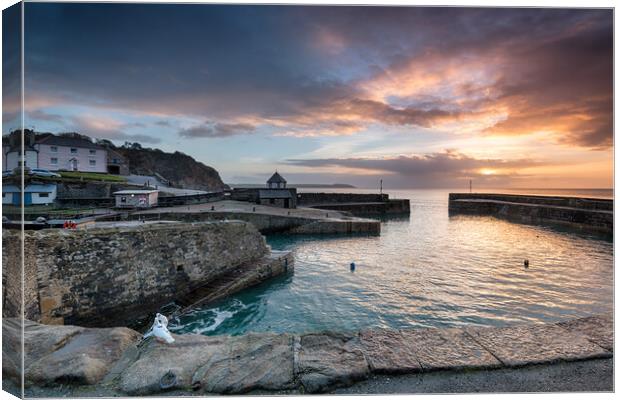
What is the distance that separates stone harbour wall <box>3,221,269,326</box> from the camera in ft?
29.2

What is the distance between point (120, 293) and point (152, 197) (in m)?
23.1

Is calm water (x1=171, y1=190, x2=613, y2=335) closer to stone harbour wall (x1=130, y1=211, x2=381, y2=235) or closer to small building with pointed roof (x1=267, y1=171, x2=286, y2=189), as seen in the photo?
stone harbour wall (x1=130, y1=211, x2=381, y2=235)

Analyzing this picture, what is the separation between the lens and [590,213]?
3750 centimetres

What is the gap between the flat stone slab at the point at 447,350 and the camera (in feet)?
12.4

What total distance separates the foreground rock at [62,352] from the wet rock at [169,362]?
0.34 m

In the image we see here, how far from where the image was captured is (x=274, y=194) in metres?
45.0

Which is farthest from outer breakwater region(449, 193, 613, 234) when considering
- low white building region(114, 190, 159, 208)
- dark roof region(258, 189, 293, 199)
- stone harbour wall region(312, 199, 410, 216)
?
low white building region(114, 190, 159, 208)

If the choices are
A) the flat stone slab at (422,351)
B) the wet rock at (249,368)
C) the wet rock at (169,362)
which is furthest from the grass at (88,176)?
the flat stone slab at (422,351)

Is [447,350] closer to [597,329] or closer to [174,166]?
[597,329]

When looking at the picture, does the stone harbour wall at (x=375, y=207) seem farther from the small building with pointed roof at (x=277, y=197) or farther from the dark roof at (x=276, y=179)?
the small building with pointed roof at (x=277, y=197)

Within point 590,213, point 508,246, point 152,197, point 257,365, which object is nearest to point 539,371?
point 257,365

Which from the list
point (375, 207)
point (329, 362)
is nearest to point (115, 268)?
point (329, 362)

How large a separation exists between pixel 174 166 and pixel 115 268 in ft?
328

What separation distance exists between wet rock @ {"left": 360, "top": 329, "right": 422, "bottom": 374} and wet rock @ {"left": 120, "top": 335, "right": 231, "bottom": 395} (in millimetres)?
1900
